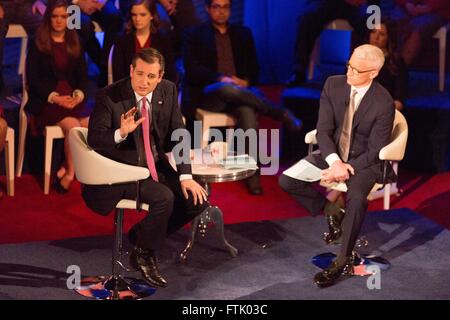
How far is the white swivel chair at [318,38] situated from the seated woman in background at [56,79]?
2.32m

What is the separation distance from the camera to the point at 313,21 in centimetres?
795

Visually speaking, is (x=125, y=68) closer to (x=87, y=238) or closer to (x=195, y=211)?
(x=87, y=238)

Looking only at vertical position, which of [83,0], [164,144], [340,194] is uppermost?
[83,0]

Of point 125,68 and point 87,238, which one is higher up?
point 125,68

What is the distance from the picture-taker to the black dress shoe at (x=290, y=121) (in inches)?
Result: 273

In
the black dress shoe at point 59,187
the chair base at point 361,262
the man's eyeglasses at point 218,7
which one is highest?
the man's eyeglasses at point 218,7

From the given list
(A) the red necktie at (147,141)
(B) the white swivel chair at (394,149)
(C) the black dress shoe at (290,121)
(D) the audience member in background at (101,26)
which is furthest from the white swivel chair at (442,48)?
(A) the red necktie at (147,141)

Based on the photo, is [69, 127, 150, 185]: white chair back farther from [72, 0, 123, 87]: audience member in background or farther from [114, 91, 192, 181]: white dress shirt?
[72, 0, 123, 87]: audience member in background

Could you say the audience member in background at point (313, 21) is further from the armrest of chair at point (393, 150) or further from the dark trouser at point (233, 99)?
the armrest of chair at point (393, 150)

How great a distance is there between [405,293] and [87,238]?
195 cm

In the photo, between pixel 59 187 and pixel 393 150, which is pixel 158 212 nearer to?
pixel 393 150

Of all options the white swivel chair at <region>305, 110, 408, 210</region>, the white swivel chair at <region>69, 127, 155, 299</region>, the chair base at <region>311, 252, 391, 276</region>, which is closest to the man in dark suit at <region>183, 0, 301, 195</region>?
the chair base at <region>311, 252, 391, 276</region>

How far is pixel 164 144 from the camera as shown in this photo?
4961mm
